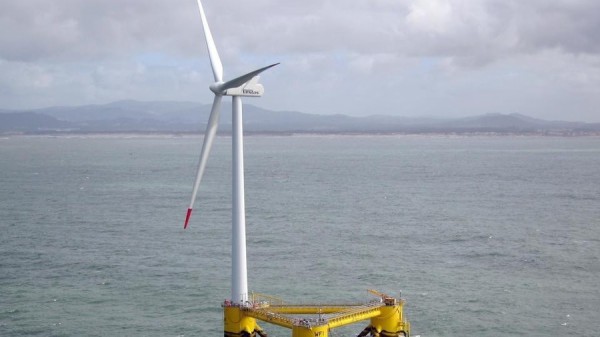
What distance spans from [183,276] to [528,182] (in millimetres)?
112341

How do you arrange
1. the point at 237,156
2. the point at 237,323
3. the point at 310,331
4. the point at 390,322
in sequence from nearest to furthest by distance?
the point at 310,331
the point at 237,156
the point at 237,323
the point at 390,322

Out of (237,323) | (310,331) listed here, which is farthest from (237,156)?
(310,331)

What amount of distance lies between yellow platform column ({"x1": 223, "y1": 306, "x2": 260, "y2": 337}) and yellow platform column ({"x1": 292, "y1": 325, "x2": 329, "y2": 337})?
163 inches

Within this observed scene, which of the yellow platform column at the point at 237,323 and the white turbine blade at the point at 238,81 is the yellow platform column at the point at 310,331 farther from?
the white turbine blade at the point at 238,81

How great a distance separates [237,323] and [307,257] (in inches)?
1301

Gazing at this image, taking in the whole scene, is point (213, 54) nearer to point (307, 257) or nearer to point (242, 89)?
point (242, 89)

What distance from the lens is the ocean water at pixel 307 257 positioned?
5925 centimetres

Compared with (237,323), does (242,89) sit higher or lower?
higher

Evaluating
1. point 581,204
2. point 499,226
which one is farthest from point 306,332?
point 581,204

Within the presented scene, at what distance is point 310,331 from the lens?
144 ft

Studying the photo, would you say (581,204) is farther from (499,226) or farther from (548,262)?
(548,262)

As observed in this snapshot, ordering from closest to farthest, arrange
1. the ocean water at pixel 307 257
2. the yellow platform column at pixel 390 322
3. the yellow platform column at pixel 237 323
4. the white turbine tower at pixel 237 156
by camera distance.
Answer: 1. the white turbine tower at pixel 237 156
2. the yellow platform column at pixel 237 323
3. the yellow platform column at pixel 390 322
4. the ocean water at pixel 307 257

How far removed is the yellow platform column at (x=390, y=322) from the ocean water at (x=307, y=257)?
6.08 m

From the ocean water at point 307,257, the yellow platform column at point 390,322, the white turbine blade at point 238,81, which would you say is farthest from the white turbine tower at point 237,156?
the ocean water at point 307,257
